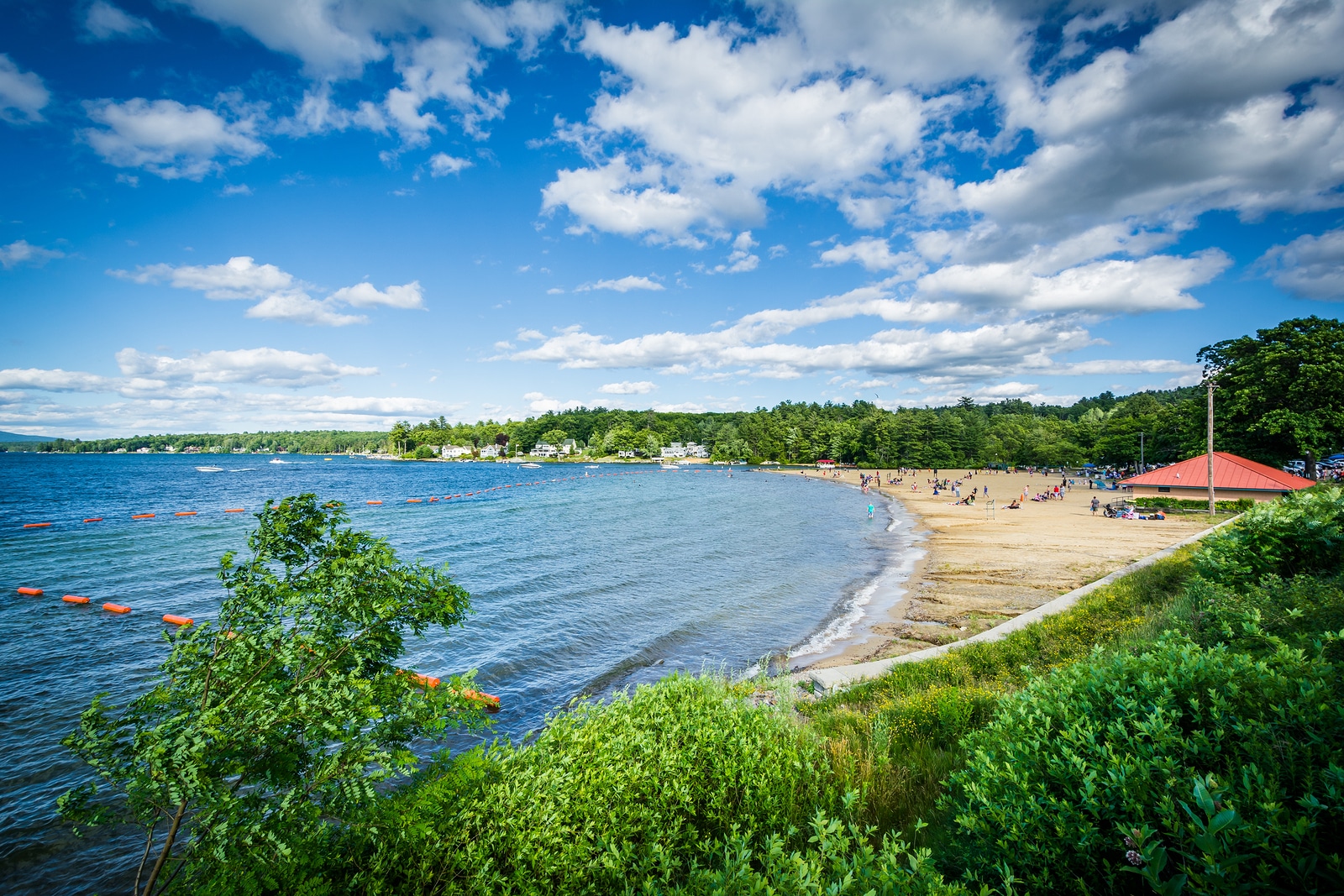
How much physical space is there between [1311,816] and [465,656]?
17644 mm

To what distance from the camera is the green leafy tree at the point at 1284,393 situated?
4312cm

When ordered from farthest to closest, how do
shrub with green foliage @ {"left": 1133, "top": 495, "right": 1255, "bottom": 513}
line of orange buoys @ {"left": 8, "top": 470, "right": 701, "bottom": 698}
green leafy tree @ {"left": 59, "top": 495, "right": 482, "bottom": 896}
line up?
shrub with green foliage @ {"left": 1133, "top": 495, "right": 1255, "bottom": 513} → line of orange buoys @ {"left": 8, "top": 470, "right": 701, "bottom": 698} → green leafy tree @ {"left": 59, "top": 495, "right": 482, "bottom": 896}

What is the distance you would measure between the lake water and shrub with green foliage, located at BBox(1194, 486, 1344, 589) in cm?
1076

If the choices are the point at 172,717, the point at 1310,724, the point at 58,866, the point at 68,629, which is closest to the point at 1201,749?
the point at 1310,724

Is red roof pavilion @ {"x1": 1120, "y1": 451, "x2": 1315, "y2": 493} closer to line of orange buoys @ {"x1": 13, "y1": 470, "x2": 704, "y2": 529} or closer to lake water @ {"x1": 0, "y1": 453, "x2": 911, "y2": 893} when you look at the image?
lake water @ {"x1": 0, "y1": 453, "x2": 911, "y2": 893}

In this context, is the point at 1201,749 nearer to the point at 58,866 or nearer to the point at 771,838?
the point at 771,838

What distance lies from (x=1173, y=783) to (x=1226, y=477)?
60181 mm

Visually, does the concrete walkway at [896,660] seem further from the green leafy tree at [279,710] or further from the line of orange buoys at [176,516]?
the line of orange buoys at [176,516]

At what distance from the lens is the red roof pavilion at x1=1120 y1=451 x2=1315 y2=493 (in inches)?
1674

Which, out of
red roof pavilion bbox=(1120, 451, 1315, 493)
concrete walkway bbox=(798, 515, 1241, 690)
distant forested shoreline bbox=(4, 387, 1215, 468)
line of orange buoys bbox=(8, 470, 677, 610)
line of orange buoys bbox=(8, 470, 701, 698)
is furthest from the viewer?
distant forested shoreline bbox=(4, 387, 1215, 468)

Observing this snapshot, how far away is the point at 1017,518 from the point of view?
4572 centimetres

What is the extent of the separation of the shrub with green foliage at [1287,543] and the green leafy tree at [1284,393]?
52998 mm

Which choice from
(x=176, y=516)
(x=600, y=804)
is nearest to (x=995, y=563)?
(x=600, y=804)

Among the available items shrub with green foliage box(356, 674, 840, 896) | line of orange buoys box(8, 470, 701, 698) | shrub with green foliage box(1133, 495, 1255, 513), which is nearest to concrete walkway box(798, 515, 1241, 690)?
shrub with green foliage box(356, 674, 840, 896)
